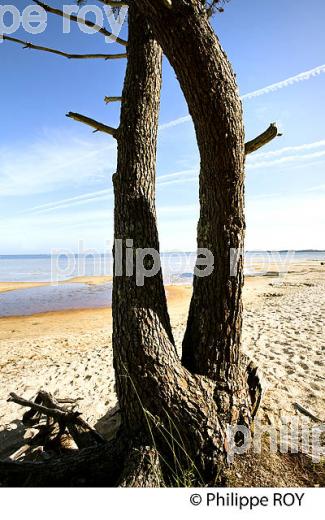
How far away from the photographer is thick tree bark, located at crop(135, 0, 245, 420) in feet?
7.30

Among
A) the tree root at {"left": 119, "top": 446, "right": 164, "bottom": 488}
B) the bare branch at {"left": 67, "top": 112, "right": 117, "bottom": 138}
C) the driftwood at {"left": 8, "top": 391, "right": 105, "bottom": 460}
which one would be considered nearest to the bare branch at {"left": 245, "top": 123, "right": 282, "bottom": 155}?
the bare branch at {"left": 67, "top": 112, "right": 117, "bottom": 138}

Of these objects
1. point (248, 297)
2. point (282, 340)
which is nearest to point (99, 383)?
point (282, 340)

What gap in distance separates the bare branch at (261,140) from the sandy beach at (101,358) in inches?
112

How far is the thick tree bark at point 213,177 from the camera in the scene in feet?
7.30

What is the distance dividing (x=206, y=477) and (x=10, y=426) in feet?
10.5

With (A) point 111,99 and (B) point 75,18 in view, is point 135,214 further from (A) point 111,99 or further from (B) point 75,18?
(B) point 75,18

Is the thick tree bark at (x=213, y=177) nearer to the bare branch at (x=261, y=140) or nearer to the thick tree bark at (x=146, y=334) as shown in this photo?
the bare branch at (x=261, y=140)

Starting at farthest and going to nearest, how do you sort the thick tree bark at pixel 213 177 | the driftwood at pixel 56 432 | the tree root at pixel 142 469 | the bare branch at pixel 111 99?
the bare branch at pixel 111 99
the driftwood at pixel 56 432
the tree root at pixel 142 469
the thick tree bark at pixel 213 177

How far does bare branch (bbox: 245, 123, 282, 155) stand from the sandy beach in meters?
2.83

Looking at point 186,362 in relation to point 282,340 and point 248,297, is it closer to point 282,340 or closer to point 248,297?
point 282,340

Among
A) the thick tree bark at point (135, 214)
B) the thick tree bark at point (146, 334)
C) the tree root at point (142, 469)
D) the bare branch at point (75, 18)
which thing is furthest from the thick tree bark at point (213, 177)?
the bare branch at point (75, 18)

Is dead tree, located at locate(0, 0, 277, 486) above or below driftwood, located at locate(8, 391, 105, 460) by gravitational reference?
above

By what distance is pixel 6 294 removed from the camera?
20.4 m

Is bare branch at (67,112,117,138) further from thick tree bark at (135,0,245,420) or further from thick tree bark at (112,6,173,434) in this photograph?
thick tree bark at (135,0,245,420)
